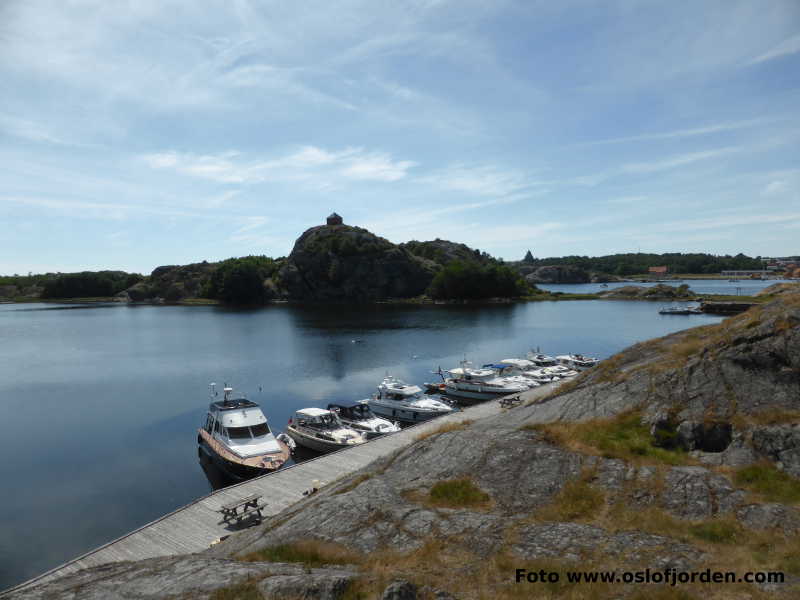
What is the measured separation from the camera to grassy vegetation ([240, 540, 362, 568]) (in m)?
13.2

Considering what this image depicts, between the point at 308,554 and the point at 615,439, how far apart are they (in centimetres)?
1135

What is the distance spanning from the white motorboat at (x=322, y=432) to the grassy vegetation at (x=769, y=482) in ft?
107

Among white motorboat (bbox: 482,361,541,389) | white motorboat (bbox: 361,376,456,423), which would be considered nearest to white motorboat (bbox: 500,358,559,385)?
white motorboat (bbox: 482,361,541,389)

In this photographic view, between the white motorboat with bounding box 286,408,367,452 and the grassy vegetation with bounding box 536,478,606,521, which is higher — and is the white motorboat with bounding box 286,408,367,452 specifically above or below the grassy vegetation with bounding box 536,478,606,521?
below

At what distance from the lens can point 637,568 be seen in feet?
37.1

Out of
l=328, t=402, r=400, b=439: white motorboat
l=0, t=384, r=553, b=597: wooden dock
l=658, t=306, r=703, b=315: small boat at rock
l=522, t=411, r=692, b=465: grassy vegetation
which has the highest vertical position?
l=522, t=411, r=692, b=465: grassy vegetation

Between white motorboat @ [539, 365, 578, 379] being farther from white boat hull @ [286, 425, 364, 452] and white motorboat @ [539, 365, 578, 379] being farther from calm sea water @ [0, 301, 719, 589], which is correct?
white boat hull @ [286, 425, 364, 452]

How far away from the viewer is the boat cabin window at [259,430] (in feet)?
139

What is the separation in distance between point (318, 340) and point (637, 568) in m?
104

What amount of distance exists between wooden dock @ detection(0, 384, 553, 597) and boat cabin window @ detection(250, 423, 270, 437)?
33.4 ft

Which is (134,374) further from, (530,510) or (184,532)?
(530,510)

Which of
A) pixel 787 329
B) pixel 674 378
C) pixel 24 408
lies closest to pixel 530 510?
pixel 674 378

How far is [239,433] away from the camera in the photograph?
41938 millimetres

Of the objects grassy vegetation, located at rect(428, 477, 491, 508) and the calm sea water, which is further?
the calm sea water
